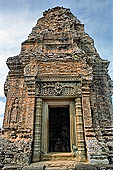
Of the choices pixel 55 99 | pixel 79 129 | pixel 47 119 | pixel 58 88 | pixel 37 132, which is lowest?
pixel 37 132

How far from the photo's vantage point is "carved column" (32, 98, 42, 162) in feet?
20.3

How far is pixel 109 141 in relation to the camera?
21.9 feet

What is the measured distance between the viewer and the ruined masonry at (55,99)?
620cm

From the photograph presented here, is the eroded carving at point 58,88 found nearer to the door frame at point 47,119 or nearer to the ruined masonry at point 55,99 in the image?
the ruined masonry at point 55,99

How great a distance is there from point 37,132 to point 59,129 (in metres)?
4.71

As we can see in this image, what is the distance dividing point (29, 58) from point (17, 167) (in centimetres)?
491

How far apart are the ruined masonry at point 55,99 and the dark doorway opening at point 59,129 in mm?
→ 2931

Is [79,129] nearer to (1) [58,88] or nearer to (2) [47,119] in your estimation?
(2) [47,119]

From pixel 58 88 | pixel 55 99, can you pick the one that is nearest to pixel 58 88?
pixel 58 88

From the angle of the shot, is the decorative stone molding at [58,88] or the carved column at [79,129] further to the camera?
the decorative stone molding at [58,88]

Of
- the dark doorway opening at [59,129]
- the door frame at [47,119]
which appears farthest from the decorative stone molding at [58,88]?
the dark doorway opening at [59,129]

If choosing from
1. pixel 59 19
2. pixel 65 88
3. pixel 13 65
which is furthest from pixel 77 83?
pixel 59 19

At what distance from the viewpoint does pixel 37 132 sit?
6.58 m

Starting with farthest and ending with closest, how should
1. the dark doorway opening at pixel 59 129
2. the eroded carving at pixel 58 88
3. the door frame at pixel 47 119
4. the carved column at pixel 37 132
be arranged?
the dark doorway opening at pixel 59 129 < the eroded carving at pixel 58 88 < the door frame at pixel 47 119 < the carved column at pixel 37 132
